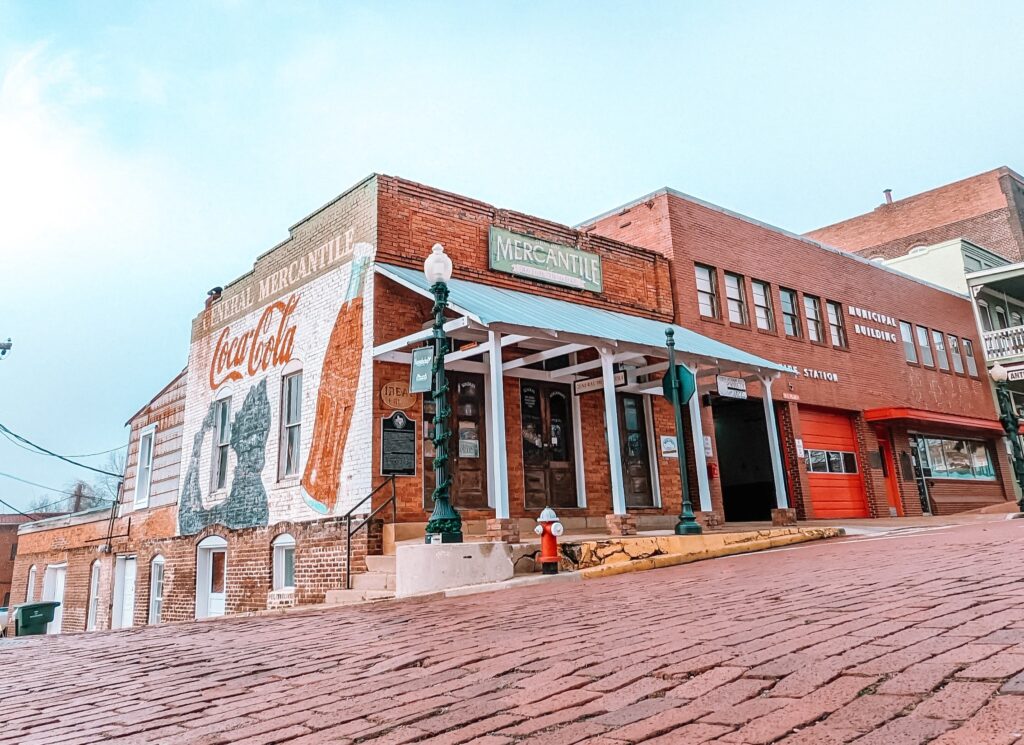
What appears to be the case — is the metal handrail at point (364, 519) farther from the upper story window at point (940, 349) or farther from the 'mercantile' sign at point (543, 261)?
the upper story window at point (940, 349)

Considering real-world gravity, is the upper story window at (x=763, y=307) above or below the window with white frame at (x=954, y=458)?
above

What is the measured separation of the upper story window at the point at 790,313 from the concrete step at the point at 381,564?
12460 millimetres

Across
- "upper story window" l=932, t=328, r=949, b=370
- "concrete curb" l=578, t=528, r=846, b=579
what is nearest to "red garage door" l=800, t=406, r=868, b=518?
"upper story window" l=932, t=328, r=949, b=370

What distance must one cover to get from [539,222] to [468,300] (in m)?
4.12

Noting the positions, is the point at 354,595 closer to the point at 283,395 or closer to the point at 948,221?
the point at 283,395

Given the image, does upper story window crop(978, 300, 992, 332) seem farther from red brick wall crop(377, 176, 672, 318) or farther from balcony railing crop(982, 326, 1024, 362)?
red brick wall crop(377, 176, 672, 318)

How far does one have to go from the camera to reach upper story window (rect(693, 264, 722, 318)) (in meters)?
16.8

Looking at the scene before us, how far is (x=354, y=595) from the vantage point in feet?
31.8

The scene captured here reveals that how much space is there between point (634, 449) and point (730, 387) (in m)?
Result: 2.64

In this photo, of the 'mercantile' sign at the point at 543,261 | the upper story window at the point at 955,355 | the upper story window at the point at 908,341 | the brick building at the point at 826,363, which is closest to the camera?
the 'mercantile' sign at the point at 543,261

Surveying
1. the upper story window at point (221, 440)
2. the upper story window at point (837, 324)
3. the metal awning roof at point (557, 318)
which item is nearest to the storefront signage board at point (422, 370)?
the metal awning roof at point (557, 318)

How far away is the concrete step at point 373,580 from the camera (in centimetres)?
944

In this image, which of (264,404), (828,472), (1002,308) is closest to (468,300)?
(264,404)

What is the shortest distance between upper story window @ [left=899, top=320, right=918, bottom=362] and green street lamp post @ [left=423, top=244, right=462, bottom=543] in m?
17.8
